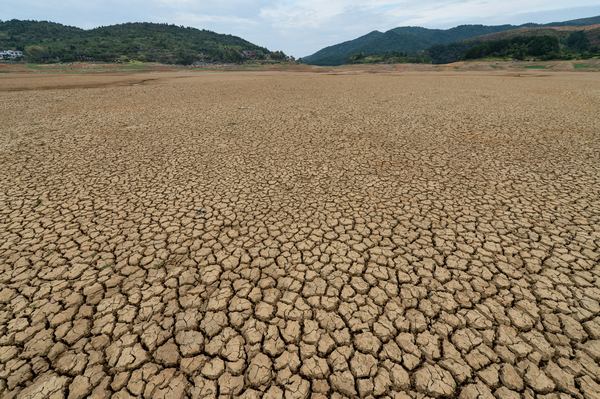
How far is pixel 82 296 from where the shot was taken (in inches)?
107

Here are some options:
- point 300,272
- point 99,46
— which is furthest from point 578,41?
point 99,46

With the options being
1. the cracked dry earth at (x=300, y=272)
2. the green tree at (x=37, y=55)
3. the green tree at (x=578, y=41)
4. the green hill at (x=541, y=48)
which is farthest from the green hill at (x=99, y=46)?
the green tree at (x=578, y=41)

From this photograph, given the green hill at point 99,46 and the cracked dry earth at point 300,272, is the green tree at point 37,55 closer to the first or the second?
the green hill at point 99,46

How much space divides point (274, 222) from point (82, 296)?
2237mm

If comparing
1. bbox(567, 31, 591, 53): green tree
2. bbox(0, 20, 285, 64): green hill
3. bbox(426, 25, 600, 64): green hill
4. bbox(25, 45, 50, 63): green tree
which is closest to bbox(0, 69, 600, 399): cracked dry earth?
bbox(426, 25, 600, 64): green hill

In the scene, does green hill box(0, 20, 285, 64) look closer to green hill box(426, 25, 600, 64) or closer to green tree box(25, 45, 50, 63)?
green tree box(25, 45, 50, 63)

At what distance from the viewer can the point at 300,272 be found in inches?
120

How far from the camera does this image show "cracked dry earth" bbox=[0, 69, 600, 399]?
2.07 m

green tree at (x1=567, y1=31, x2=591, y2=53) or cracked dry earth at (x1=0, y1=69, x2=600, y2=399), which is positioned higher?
green tree at (x1=567, y1=31, x2=591, y2=53)

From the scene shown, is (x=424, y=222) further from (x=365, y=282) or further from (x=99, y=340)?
(x=99, y=340)

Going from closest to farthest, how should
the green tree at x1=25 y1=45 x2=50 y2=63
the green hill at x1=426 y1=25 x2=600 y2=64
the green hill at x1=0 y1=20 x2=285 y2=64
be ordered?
the green hill at x1=426 y1=25 x2=600 y2=64
the green tree at x1=25 y1=45 x2=50 y2=63
the green hill at x1=0 y1=20 x2=285 y2=64

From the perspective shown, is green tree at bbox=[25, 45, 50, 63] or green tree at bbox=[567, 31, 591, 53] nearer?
green tree at bbox=[25, 45, 50, 63]

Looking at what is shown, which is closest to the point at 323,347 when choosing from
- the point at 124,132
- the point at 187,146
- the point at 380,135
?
the point at 187,146

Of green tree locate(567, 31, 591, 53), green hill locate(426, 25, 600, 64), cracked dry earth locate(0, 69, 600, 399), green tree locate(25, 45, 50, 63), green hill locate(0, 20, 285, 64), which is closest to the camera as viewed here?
cracked dry earth locate(0, 69, 600, 399)
